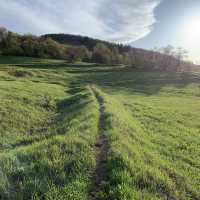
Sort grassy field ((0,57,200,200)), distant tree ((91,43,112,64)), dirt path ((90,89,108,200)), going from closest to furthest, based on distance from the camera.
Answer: grassy field ((0,57,200,200)) → dirt path ((90,89,108,200)) → distant tree ((91,43,112,64))

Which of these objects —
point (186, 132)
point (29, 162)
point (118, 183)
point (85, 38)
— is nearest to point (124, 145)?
point (118, 183)

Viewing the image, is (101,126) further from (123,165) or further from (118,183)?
(118,183)

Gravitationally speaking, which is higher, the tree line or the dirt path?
the tree line

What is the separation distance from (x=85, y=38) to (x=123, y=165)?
150 meters

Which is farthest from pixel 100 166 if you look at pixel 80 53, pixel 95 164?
pixel 80 53

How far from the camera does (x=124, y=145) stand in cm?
742

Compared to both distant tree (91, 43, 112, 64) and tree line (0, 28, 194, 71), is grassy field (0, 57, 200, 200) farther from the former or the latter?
distant tree (91, 43, 112, 64)

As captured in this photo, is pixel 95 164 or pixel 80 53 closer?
pixel 95 164

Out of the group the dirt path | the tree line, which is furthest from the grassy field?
the tree line

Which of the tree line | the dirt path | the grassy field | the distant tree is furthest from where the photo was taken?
the distant tree

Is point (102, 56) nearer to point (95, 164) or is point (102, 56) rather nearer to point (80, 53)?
point (80, 53)

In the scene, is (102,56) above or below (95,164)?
above

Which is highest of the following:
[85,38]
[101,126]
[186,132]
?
[85,38]

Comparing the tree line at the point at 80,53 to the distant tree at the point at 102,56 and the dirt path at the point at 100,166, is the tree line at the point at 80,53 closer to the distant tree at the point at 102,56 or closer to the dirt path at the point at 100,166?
the distant tree at the point at 102,56
